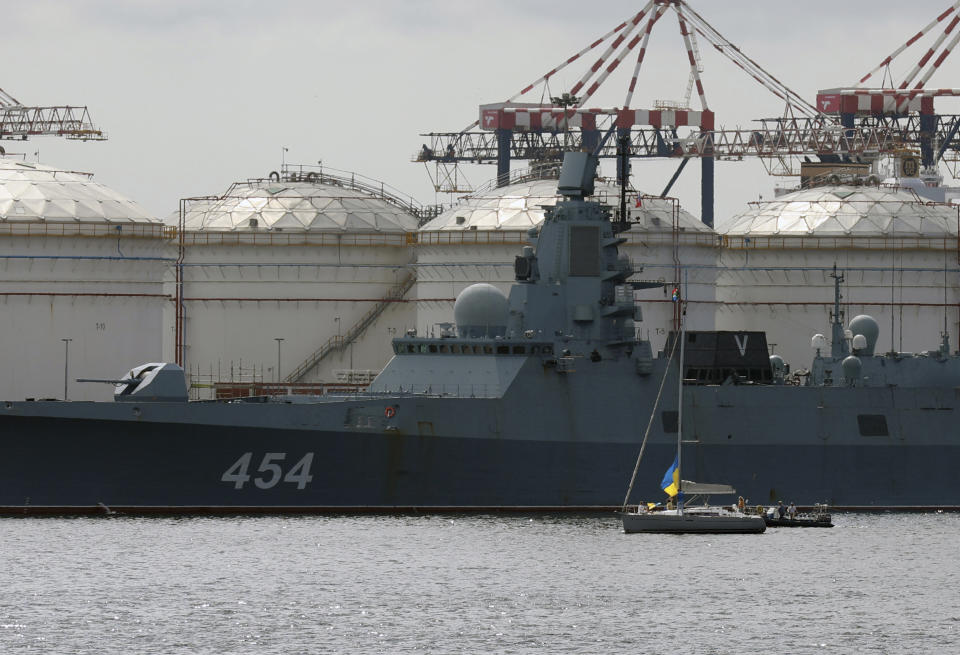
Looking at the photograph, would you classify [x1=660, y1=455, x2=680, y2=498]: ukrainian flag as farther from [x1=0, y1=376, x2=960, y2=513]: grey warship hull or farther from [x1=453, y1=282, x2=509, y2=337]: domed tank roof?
[x1=453, y1=282, x2=509, y2=337]: domed tank roof

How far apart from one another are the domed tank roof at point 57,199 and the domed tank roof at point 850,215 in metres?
23.4

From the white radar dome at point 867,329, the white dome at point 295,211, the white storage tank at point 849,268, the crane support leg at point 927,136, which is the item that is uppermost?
the crane support leg at point 927,136

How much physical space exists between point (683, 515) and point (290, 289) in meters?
29.6

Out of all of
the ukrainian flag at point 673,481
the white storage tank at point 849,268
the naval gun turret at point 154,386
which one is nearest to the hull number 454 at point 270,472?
the naval gun turret at point 154,386

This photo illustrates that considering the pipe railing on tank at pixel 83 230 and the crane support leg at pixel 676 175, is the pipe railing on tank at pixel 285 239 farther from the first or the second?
the crane support leg at pixel 676 175

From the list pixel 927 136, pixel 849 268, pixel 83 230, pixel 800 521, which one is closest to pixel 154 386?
pixel 800 521

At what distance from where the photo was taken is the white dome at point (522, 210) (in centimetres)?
7538

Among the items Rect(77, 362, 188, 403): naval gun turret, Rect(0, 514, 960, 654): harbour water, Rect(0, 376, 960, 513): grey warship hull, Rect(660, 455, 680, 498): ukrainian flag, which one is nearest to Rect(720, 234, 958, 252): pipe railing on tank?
Rect(0, 376, 960, 513): grey warship hull

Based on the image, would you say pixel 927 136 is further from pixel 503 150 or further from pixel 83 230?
pixel 83 230

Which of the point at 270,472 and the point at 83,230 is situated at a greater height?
the point at 83,230

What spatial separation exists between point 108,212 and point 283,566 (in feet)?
98.5

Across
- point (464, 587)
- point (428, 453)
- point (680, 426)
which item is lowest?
point (464, 587)

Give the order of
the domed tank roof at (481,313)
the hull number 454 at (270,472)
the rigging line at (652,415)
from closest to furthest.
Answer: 1. the hull number 454 at (270,472)
2. the rigging line at (652,415)
3. the domed tank roof at (481,313)

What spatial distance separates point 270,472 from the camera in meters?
51.8
